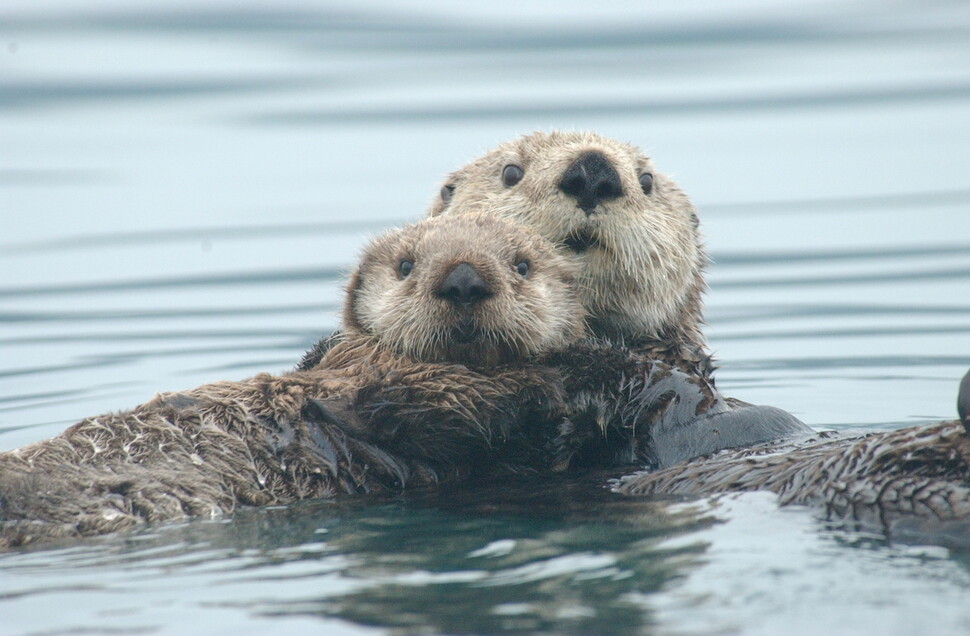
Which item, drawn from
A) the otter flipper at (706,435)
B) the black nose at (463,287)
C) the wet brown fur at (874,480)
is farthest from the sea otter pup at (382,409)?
the wet brown fur at (874,480)

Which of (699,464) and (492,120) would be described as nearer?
(699,464)

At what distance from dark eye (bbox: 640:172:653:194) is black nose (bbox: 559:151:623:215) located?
46 centimetres

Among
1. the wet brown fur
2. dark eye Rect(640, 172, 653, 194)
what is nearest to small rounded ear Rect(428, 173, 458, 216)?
dark eye Rect(640, 172, 653, 194)

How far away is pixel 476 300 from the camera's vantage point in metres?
4.89

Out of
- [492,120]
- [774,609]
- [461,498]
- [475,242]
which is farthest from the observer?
[492,120]

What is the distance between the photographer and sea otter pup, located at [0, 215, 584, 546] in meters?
4.52

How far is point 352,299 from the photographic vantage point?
5605 mm

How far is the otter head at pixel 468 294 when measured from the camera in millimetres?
4934

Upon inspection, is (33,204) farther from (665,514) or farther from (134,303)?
(665,514)

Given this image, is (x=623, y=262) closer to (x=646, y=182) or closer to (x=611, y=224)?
(x=611, y=224)

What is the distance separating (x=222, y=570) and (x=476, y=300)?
146 cm

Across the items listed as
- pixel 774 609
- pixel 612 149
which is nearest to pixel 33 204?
pixel 612 149

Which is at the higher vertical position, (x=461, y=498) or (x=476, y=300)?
(x=476, y=300)

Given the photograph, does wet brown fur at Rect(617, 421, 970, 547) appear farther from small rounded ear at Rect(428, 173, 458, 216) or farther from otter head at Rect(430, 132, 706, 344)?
small rounded ear at Rect(428, 173, 458, 216)
